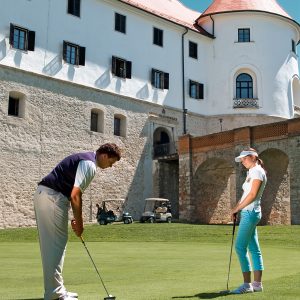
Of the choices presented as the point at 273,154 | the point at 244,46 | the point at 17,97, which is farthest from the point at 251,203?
the point at 244,46

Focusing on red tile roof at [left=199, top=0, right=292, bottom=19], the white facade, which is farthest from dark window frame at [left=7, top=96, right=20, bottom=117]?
red tile roof at [left=199, top=0, right=292, bottom=19]

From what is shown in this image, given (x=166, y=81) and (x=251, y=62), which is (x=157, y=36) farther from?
(x=251, y=62)

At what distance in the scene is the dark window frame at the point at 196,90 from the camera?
3866cm

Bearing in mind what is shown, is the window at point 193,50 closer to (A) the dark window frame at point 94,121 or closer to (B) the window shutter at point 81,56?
(A) the dark window frame at point 94,121

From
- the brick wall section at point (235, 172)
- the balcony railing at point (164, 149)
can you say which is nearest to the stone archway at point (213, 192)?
the brick wall section at point (235, 172)

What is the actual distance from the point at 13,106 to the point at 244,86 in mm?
19076

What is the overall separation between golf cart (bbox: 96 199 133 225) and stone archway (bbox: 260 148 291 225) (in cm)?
825

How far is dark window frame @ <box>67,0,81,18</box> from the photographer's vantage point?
32.0 m

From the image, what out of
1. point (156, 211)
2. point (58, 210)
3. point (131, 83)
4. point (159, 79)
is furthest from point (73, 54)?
point (58, 210)

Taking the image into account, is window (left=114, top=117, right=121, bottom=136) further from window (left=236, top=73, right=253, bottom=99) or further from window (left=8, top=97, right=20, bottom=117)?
window (left=236, top=73, right=253, bottom=99)

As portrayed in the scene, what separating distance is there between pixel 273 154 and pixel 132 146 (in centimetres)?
1053

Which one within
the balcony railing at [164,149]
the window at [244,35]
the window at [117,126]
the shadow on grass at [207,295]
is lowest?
the shadow on grass at [207,295]

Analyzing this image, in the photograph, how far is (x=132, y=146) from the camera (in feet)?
115

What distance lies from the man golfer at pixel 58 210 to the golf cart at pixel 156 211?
25095 mm
